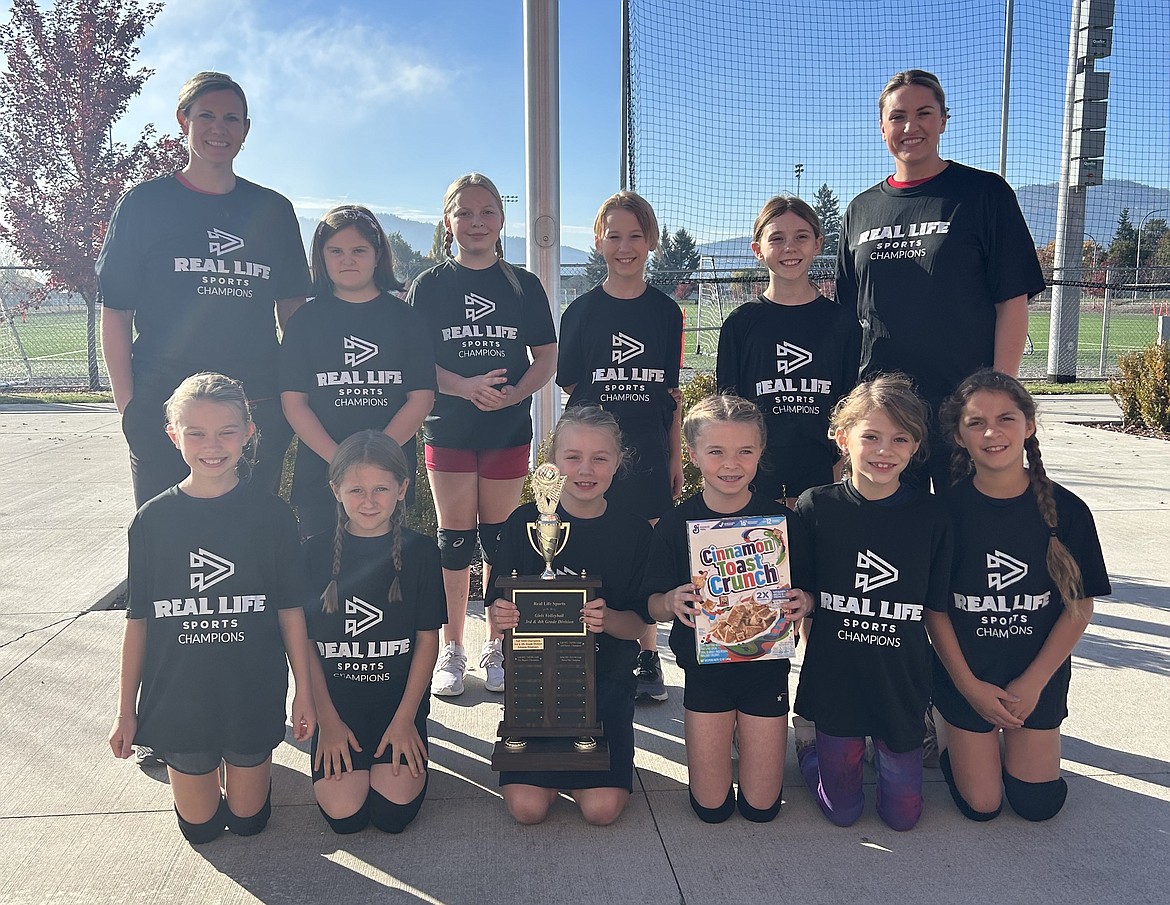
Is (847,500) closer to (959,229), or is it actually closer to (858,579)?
(858,579)

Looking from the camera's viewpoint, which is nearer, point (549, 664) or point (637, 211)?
point (549, 664)

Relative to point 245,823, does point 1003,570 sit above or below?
above

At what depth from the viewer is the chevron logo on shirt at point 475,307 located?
3479 mm

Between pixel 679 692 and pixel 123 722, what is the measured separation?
2.04 metres

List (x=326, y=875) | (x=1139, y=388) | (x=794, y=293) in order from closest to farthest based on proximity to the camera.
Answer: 1. (x=326, y=875)
2. (x=794, y=293)
3. (x=1139, y=388)

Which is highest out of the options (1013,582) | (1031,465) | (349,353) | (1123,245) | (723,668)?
(1123,245)

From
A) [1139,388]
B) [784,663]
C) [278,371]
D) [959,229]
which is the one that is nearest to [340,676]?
[278,371]

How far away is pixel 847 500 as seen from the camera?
271cm

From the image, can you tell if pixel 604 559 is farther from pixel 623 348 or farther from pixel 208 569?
pixel 208 569

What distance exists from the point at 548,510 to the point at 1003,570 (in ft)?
4.66

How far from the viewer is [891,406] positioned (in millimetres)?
2623

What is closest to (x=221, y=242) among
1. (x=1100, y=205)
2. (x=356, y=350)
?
(x=356, y=350)


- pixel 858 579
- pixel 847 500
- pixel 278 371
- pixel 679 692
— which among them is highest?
pixel 278 371

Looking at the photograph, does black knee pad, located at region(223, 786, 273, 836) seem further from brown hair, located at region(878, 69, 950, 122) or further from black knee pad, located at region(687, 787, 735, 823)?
brown hair, located at region(878, 69, 950, 122)
